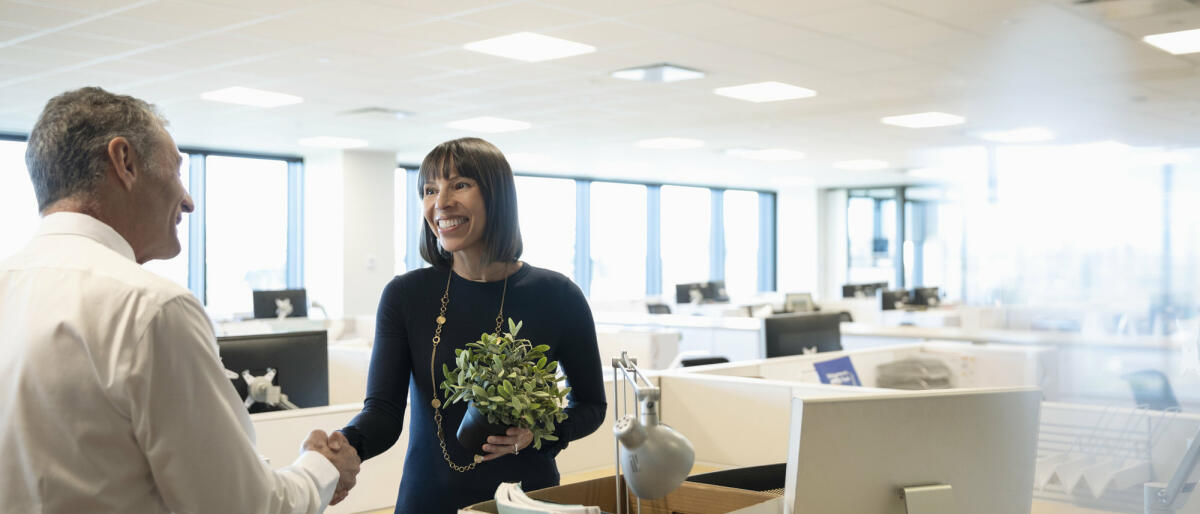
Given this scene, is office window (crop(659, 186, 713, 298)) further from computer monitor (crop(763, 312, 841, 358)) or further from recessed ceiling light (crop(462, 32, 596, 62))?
computer monitor (crop(763, 312, 841, 358))

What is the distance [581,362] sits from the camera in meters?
1.84

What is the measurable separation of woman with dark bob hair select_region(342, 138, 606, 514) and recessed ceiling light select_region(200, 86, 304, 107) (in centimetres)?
612

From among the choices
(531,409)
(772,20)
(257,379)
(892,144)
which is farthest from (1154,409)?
(892,144)

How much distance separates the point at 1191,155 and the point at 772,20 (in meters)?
4.35

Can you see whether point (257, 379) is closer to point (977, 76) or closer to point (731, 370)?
point (731, 370)

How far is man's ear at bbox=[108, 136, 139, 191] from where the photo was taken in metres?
1.26

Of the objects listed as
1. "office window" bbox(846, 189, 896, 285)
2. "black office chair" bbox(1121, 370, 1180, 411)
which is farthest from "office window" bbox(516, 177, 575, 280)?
"black office chair" bbox(1121, 370, 1180, 411)

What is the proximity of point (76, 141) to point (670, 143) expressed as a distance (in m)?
10.0

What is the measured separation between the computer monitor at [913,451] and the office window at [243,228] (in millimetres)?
11151

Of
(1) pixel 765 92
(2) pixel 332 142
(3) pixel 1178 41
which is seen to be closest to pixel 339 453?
Result: (3) pixel 1178 41

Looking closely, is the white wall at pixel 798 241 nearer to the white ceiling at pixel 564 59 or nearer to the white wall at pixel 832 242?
the white wall at pixel 832 242

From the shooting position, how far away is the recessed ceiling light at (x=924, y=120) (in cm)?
846

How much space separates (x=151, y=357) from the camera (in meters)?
1.18

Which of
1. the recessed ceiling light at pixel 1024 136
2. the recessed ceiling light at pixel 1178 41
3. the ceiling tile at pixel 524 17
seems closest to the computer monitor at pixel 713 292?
the recessed ceiling light at pixel 1178 41
